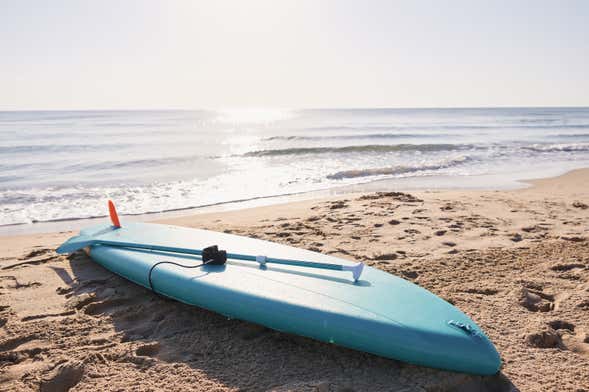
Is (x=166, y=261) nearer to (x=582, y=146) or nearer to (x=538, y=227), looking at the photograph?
(x=538, y=227)

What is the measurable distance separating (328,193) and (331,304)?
5.24 meters

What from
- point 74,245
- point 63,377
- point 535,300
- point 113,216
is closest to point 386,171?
point 113,216

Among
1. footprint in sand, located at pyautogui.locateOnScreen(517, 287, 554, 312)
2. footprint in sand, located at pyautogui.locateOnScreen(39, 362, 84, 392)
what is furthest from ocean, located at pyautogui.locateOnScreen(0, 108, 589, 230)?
footprint in sand, located at pyautogui.locateOnScreen(517, 287, 554, 312)

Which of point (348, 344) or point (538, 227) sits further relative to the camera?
point (538, 227)

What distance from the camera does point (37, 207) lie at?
6.35 meters

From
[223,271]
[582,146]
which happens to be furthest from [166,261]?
[582,146]

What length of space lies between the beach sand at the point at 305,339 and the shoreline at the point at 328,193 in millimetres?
731

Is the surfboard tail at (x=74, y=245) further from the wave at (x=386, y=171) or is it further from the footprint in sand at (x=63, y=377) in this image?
the wave at (x=386, y=171)

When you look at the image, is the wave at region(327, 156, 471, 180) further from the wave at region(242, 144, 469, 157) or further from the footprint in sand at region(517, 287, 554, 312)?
the footprint in sand at region(517, 287, 554, 312)

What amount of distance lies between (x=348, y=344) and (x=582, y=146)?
17.6 metres

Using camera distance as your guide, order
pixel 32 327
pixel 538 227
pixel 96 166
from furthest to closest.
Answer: pixel 96 166 → pixel 538 227 → pixel 32 327

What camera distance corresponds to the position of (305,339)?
7.75ft

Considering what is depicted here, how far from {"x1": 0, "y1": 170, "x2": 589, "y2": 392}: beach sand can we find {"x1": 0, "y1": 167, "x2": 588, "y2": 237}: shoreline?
0.73 m

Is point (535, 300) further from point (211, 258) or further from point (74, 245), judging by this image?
point (74, 245)
